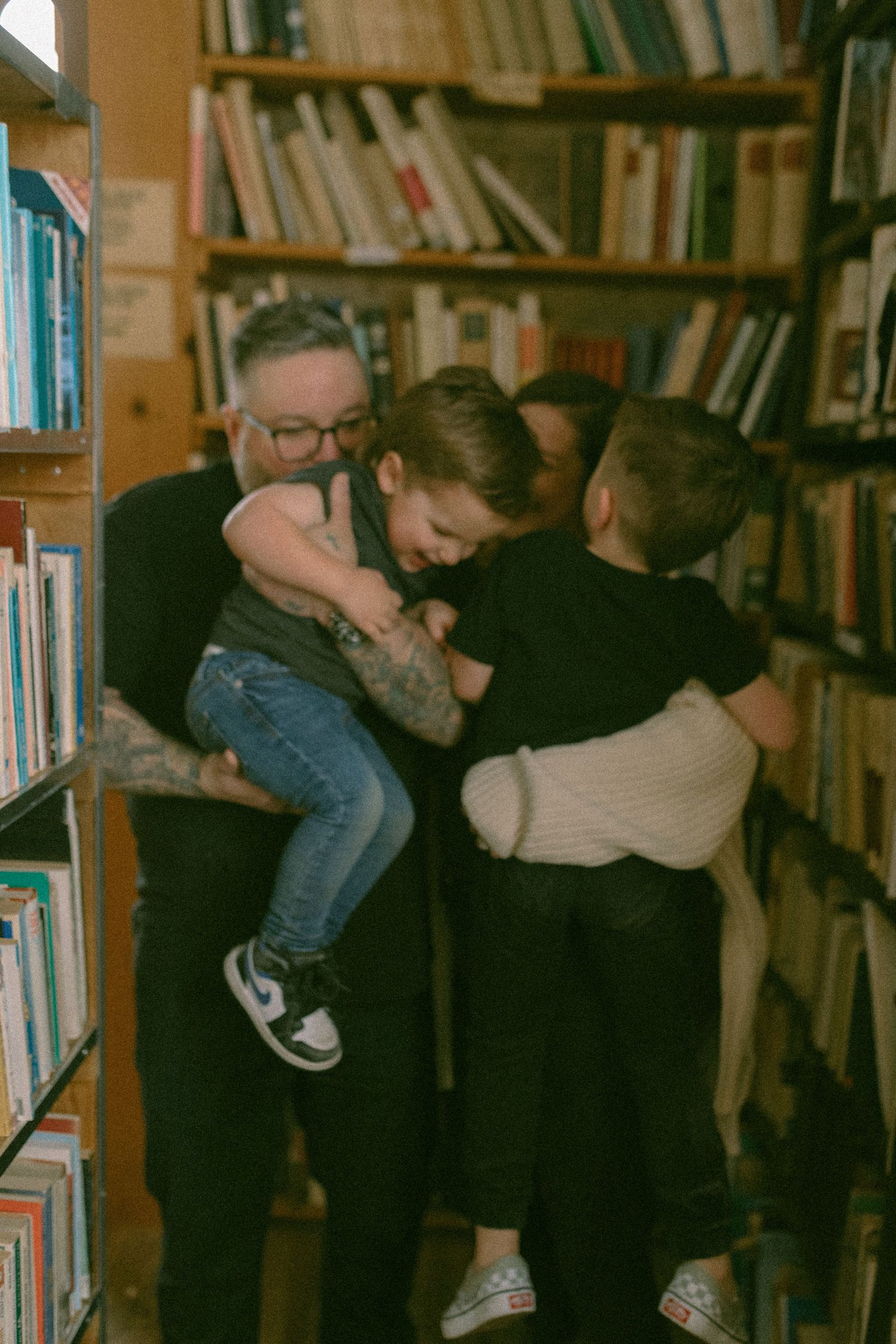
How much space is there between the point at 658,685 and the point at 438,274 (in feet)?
5.01

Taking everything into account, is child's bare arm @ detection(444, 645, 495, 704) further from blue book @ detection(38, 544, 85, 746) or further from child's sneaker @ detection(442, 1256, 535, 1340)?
child's sneaker @ detection(442, 1256, 535, 1340)

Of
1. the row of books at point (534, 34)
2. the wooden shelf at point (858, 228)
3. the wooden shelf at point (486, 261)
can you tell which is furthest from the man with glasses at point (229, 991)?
the row of books at point (534, 34)

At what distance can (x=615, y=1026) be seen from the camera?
1.55 m

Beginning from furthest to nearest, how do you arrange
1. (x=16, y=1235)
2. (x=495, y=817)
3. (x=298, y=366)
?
(x=298, y=366), (x=495, y=817), (x=16, y=1235)

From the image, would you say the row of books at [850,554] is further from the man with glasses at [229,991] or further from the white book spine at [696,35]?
the white book spine at [696,35]

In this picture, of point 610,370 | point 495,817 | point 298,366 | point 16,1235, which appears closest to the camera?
point 16,1235

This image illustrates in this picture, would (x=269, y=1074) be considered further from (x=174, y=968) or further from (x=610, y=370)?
(x=610, y=370)

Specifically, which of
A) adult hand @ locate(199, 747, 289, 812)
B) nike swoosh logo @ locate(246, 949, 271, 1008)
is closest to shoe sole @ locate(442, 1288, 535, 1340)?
nike swoosh logo @ locate(246, 949, 271, 1008)

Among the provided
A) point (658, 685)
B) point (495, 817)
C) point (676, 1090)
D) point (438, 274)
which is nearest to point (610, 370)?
point (438, 274)

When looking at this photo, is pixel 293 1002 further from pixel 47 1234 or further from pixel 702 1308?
pixel 702 1308

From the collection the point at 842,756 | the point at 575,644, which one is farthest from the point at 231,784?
the point at 842,756

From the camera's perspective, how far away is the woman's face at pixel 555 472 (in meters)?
1.66

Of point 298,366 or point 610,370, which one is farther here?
point 610,370

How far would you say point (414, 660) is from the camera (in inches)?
56.4
